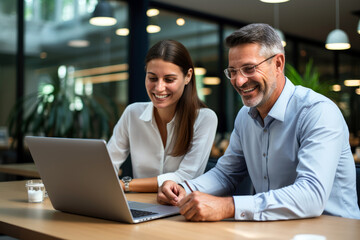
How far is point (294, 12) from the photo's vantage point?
25.3ft

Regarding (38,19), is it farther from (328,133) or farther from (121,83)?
(328,133)

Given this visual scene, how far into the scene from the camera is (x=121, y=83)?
264 inches

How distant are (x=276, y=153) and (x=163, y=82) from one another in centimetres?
78

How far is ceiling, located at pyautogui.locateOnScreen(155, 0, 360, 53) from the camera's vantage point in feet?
23.8

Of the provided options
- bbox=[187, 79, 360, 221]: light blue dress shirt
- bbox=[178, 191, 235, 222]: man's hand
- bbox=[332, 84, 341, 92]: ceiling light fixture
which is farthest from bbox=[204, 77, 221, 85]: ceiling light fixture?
bbox=[178, 191, 235, 222]: man's hand

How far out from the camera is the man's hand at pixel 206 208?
56.4 inches

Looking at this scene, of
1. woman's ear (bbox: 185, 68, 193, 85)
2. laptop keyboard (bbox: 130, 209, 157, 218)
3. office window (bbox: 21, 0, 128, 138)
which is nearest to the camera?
laptop keyboard (bbox: 130, 209, 157, 218)

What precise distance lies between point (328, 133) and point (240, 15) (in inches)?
275

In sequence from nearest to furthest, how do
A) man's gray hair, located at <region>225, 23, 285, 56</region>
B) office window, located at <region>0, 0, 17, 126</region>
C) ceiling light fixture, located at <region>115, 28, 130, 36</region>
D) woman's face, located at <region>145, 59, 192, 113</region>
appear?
man's gray hair, located at <region>225, 23, 285, 56</region>
woman's face, located at <region>145, 59, 192, 113</region>
office window, located at <region>0, 0, 17, 126</region>
ceiling light fixture, located at <region>115, 28, 130, 36</region>

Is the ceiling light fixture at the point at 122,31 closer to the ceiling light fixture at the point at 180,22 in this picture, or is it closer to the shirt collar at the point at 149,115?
the ceiling light fixture at the point at 180,22

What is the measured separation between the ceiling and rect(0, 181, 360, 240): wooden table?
20.1ft

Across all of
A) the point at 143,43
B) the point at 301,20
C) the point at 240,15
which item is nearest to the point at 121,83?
the point at 143,43

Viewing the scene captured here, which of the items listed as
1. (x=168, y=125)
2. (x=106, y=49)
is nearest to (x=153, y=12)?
(x=106, y=49)

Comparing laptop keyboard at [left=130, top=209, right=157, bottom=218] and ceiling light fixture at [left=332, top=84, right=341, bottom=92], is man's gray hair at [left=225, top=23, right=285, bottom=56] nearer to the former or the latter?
laptop keyboard at [left=130, top=209, right=157, bottom=218]
